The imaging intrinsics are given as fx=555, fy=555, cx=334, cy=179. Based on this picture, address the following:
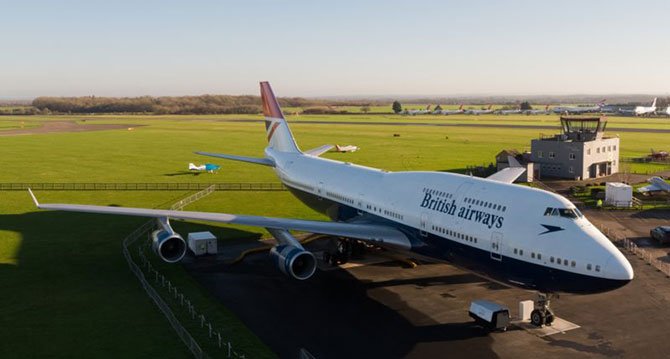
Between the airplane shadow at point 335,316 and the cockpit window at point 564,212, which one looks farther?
the airplane shadow at point 335,316

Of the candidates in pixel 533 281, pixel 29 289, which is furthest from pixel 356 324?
pixel 29 289

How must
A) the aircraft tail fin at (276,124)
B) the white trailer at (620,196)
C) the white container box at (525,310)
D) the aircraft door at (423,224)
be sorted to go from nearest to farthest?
the white container box at (525,310) → the aircraft door at (423,224) → the aircraft tail fin at (276,124) → the white trailer at (620,196)

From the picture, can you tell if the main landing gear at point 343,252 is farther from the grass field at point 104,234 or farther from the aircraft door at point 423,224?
the grass field at point 104,234

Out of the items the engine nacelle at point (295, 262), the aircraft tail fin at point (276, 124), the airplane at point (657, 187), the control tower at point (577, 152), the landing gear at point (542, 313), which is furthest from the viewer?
the control tower at point (577, 152)

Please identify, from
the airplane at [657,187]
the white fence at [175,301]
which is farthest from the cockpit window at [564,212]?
the airplane at [657,187]

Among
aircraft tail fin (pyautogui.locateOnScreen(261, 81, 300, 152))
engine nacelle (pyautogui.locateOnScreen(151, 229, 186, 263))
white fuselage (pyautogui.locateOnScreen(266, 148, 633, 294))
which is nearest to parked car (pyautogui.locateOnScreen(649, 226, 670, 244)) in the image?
white fuselage (pyautogui.locateOnScreen(266, 148, 633, 294))

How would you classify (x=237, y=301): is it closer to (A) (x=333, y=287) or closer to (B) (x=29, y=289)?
(A) (x=333, y=287)

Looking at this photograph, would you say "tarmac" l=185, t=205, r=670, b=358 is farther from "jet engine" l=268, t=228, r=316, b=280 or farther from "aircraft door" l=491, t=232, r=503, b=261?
"aircraft door" l=491, t=232, r=503, b=261
